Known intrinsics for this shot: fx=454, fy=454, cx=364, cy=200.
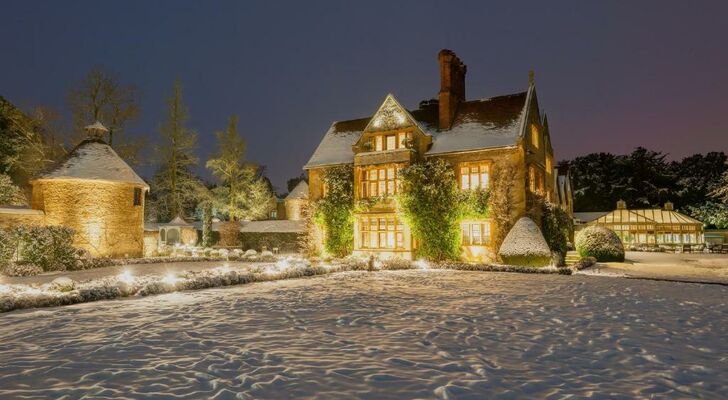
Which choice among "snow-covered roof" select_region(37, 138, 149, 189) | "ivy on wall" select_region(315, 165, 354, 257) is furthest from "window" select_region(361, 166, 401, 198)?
"snow-covered roof" select_region(37, 138, 149, 189)

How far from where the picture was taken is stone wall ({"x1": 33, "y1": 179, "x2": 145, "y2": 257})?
23891 mm

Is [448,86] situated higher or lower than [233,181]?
higher

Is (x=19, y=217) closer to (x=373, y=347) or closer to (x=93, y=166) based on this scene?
(x=93, y=166)

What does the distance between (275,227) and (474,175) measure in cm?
1819

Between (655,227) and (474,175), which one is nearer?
(474,175)

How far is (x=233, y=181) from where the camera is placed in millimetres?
39094

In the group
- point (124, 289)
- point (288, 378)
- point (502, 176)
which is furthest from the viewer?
point (502, 176)

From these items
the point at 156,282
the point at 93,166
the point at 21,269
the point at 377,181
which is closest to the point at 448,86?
the point at 377,181

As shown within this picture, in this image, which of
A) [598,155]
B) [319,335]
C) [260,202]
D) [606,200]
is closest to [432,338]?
[319,335]

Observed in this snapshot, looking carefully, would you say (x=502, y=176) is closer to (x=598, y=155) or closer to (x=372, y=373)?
(x=372, y=373)

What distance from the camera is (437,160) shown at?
23844 millimetres

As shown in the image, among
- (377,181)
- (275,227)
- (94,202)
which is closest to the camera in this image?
(94,202)

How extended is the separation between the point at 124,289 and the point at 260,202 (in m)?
27.7

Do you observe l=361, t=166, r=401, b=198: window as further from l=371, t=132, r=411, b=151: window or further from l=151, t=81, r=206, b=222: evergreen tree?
l=151, t=81, r=206, b=222: evergreen tree
